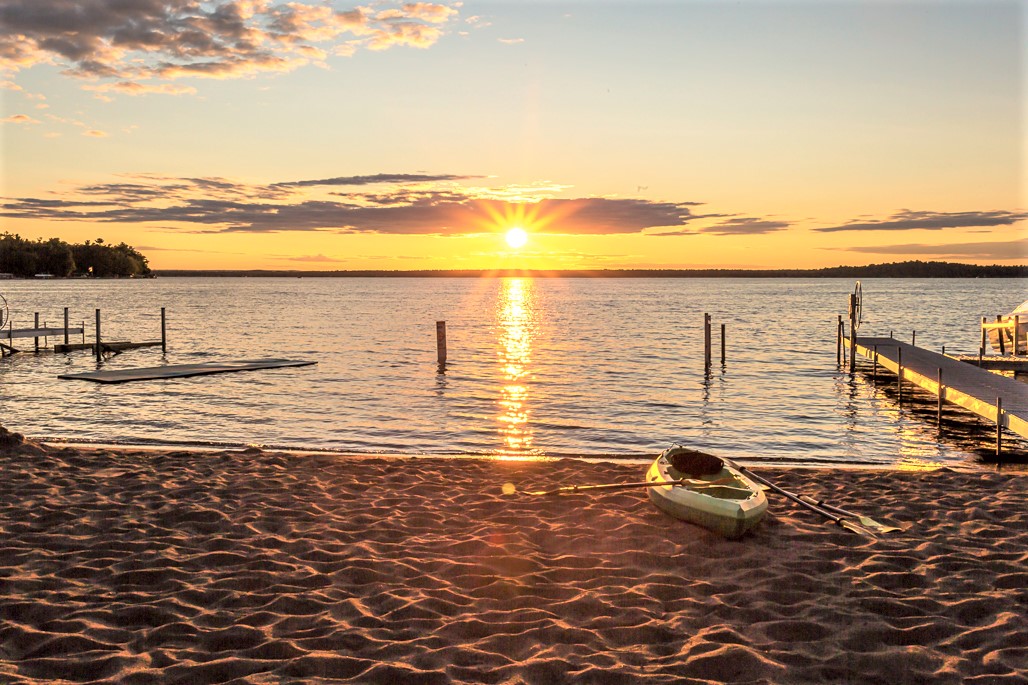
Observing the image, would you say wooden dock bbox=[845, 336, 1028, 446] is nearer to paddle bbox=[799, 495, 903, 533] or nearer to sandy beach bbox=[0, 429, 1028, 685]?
sandy beach bbox=[0, 429, 1028, 685]

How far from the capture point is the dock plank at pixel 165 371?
27.2 meters

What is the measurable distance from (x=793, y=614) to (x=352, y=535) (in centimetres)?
483

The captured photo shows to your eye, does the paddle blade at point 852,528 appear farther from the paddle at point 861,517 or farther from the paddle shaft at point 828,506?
the paddle shaft at point 828,506

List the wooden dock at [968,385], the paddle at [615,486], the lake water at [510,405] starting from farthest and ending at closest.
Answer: the lake water at [510,405], the wooden dock at [968,385], the paddle at [615,486]

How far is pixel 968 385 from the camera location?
20.4 metres

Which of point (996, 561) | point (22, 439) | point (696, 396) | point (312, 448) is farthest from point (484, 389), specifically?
point (996, 561)

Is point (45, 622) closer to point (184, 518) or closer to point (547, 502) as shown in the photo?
point (184, 518)

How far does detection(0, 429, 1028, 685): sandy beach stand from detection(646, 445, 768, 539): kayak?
190mm

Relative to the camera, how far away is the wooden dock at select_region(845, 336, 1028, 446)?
1620cm

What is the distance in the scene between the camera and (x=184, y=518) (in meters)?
9.41

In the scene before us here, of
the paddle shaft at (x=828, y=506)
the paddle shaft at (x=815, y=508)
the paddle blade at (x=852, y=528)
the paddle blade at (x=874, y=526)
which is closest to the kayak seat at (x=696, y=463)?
the paddle shaft at (x=815, y=508)

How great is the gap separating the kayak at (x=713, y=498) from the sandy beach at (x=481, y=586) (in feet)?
0.62

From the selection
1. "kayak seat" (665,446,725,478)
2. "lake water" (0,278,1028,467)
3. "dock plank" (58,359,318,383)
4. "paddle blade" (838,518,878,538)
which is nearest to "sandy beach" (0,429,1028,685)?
"paddle blade" (838,518,878,538)

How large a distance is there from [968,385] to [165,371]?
26.5 metres
